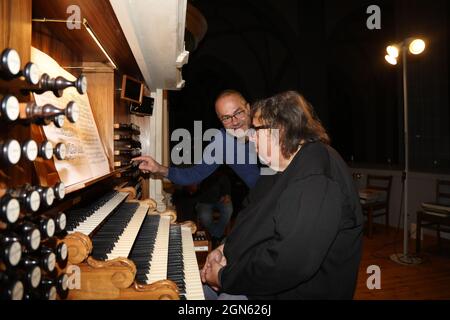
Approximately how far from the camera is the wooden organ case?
0.90 m

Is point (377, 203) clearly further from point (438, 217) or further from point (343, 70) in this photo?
point (343, 70)

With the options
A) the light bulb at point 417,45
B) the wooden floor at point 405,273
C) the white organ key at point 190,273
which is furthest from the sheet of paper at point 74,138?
the light bulb at point 417,45

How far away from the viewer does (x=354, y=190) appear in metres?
1.47

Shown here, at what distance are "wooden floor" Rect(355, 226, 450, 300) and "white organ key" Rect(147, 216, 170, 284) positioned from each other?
2297mm

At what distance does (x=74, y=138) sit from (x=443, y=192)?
18.5 ft

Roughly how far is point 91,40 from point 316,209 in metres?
1.97

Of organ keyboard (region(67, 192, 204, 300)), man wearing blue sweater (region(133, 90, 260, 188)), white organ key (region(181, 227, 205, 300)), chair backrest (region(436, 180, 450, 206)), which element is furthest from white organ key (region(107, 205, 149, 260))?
chair backrest (region(436, 180, 450, 206))

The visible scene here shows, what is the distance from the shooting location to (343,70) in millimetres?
9305

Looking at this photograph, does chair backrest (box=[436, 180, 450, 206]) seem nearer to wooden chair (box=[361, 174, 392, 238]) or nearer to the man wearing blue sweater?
wooden chair (box=[361, 174, 392, 238])

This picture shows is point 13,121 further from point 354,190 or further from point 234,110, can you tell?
point 234,110

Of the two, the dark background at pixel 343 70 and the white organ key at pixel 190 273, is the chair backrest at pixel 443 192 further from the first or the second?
the white organ key at pixel 190 273
